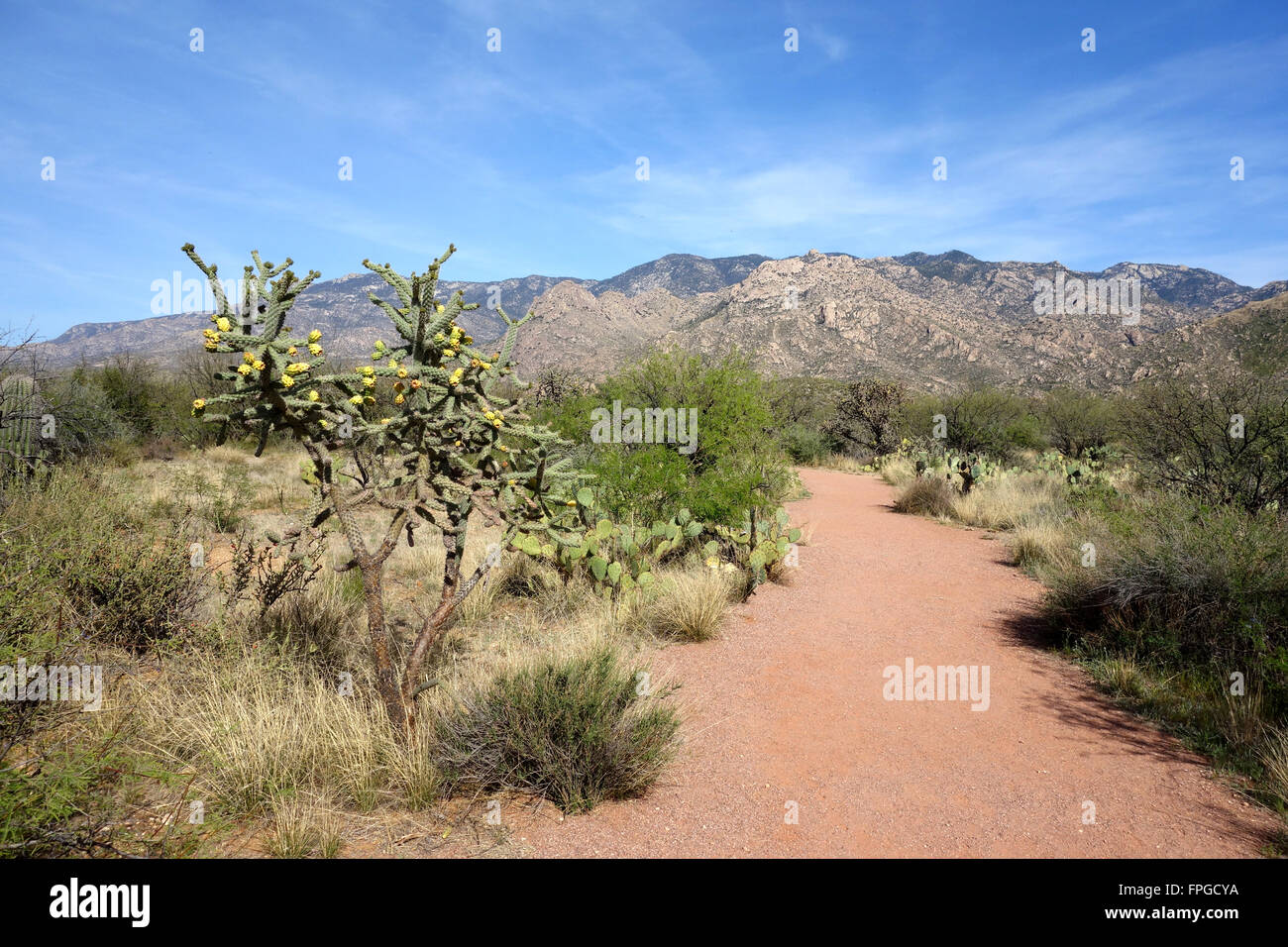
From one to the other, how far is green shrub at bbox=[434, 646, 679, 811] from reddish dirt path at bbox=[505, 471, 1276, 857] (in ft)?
0.51

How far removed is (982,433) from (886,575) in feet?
47.4

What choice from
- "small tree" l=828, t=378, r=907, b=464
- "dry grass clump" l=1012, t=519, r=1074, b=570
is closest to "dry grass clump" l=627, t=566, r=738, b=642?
"dry grass clump" l=1012, t=519, r=1074, b=570

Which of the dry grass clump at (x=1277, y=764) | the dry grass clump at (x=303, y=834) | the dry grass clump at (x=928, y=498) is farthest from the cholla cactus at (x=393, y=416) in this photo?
the dry grass clump at (x=928, y=498)

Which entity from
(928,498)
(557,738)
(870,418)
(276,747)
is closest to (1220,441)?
(928,498)

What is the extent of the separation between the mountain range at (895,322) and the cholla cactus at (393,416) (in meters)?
22.5

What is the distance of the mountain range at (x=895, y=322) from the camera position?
152 feet

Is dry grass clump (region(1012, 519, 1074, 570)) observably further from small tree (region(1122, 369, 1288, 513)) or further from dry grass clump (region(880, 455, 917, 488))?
dry grass clump (region(880, 455, 917, 488))

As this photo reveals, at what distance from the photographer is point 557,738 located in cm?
387

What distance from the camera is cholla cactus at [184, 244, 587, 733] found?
3.42 meters

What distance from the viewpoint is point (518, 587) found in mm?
7891

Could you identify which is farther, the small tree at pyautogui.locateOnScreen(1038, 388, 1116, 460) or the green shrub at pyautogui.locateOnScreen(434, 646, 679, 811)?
the small tree at pyautogui.locateOnScreen(1038, 388, 1116, 460)

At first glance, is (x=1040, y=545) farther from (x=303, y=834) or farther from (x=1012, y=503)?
(x=303, y=834)
